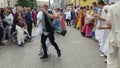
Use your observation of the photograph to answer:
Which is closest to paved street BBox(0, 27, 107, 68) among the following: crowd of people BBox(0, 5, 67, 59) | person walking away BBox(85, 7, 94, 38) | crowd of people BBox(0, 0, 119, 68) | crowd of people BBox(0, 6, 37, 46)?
crowd of people BBox(0, 0, 119, 68)

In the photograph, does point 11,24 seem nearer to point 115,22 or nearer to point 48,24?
point 48,24

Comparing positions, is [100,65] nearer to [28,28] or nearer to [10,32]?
[10,32]

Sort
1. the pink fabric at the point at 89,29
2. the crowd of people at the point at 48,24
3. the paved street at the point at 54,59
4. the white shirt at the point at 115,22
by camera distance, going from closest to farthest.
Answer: the white shirt at the point at 115,22
the paved street at the point at 54,59
the crowd of people at the point at 48,24
the pink fabric at the point at 89,29

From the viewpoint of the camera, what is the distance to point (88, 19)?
18.6 m

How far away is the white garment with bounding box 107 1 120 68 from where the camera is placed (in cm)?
607

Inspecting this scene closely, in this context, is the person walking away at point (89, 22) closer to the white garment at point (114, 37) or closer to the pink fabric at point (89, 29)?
the pink fabric at point (89, 29)

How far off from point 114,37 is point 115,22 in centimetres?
28

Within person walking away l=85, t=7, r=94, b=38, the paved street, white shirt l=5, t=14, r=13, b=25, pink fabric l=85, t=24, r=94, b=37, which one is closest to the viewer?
the paved street

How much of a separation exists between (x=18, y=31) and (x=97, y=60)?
19.1ft

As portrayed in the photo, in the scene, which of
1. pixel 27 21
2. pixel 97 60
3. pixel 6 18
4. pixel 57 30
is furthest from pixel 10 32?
pixel 97 60

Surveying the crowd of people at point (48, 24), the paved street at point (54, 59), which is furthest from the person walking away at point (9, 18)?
the paved street at point (54, 59)

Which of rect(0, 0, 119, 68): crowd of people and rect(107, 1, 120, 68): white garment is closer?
rect(107, 1, 120, 68): white garment

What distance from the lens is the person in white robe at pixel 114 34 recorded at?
239 inches

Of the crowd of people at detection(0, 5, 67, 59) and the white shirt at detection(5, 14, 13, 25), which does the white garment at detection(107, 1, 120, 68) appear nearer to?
the crowd of people at detection(0, 5, 67, 59)
